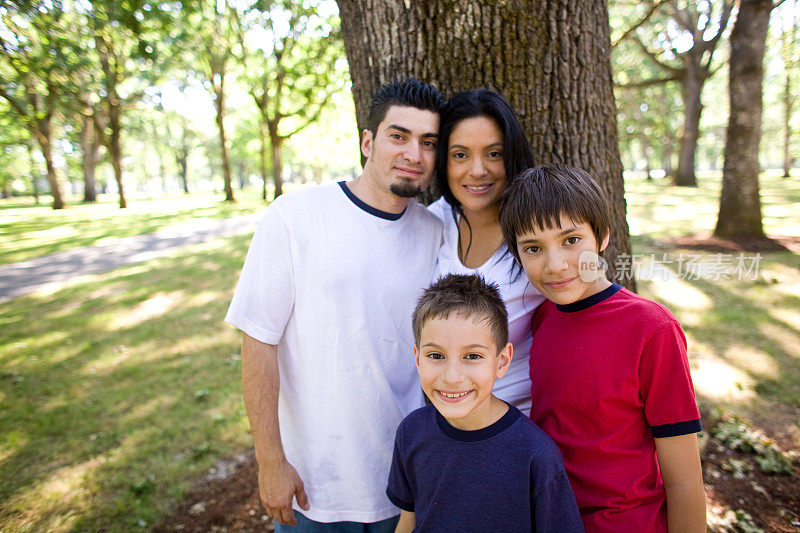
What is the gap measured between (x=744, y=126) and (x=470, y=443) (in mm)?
10931

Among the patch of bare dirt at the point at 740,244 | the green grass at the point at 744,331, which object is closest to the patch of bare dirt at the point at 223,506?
the green grass at the point at 744,331

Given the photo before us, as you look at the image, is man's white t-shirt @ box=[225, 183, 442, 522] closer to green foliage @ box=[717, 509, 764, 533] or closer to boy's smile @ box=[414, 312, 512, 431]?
boy's smile @ box=[414, 312, 512, 431]

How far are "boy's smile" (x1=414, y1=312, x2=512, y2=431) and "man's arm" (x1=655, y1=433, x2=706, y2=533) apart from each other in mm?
561

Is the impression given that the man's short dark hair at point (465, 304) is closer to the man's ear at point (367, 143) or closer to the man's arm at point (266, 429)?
the man's arm at point (266, 429)

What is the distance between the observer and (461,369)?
5.08 ft

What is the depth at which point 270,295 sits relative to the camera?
189 cm

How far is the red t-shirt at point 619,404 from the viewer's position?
1447 mm

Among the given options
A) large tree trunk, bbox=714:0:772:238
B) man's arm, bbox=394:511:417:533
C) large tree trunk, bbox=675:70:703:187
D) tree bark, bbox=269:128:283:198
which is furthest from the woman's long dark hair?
tree bark, bbox=269:128:283:198

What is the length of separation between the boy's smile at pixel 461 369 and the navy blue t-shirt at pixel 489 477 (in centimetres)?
6

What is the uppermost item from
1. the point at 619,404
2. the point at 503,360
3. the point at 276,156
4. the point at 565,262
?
the point at 276,156

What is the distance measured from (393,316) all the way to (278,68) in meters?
21.5

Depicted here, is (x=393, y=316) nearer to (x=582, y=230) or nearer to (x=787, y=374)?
(x=582, y=230)

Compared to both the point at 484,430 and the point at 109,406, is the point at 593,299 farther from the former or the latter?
the point at 109,406

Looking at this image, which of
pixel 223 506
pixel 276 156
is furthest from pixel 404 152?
pixel 276 156
